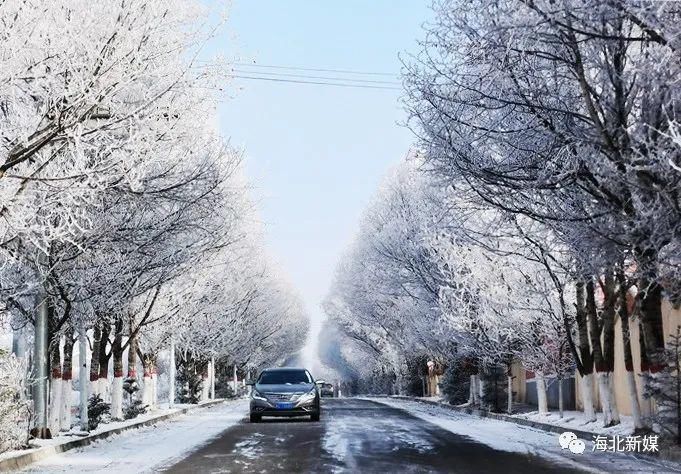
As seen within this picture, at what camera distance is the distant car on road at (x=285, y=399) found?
28.1 meters

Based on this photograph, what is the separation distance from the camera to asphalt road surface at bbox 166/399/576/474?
13766 millimetres

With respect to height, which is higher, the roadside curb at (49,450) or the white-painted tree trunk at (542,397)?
the white-painted tree trunk at (542,397)

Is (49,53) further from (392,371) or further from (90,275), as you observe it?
(392,371)

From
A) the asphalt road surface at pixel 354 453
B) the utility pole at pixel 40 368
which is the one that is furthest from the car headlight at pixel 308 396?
the utility pole at pixel 40 368

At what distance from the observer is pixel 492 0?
500 inches

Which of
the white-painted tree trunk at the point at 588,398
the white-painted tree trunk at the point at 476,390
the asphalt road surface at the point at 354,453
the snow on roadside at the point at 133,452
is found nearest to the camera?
the asphalt road surface at the point at 354,453

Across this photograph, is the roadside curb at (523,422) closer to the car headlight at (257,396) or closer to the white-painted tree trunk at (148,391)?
the car headlight at (257,396)

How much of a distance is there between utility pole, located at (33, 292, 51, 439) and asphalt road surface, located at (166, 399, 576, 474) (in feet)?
9.26

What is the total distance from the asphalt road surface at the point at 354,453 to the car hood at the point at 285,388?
4083mm

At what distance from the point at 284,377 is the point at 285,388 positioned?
111 cm

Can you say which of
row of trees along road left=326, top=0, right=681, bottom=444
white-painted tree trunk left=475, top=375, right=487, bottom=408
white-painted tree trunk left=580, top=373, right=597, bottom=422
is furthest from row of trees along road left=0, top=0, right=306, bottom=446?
white-painted tree trunk left=475, top=375, right=487, bottom=408

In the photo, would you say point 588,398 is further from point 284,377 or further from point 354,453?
point 284,377

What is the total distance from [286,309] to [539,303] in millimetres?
57820

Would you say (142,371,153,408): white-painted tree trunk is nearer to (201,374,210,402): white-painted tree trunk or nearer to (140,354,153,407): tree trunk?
(140,354,153,407): tree trunk
